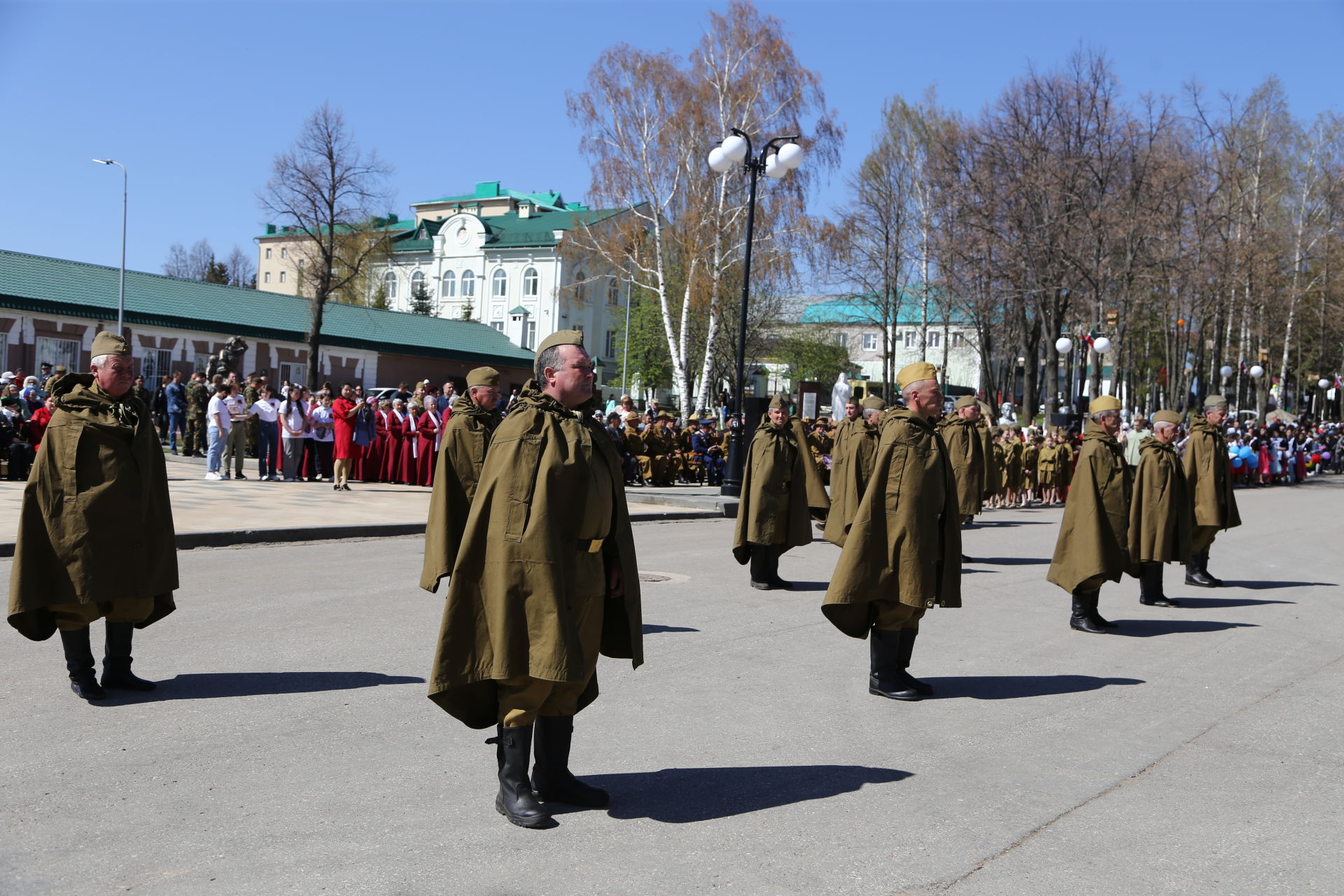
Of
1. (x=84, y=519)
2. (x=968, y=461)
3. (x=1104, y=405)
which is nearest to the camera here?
(x=84, y=519)

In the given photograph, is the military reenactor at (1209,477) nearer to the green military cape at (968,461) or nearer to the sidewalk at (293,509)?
the green military cape at (968,461)

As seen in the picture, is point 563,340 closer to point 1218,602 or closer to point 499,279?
point 1218,602

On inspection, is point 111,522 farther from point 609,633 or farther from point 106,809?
point 609,633

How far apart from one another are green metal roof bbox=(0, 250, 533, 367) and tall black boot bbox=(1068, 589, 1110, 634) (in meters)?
33.7

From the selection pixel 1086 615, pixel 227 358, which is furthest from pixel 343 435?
pixel 1086 615

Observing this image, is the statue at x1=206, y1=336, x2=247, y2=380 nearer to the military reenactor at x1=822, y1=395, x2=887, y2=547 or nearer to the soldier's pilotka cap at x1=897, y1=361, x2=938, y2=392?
the military reenactor at x1=822, y1=395, x2=887, y2=547

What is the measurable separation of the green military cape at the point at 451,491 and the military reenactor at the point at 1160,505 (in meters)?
6.17

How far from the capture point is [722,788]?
484 centimetres

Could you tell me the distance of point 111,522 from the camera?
5.79m

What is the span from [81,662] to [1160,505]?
838 centimetres

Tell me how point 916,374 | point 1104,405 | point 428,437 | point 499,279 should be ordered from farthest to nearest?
1. point 499,279
2. point 428,437
3. point 1104,405
4. point 916,374

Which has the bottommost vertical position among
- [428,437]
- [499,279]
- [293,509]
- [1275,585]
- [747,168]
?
[1275,585]

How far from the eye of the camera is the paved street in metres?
3.94

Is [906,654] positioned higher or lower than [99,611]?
lower
